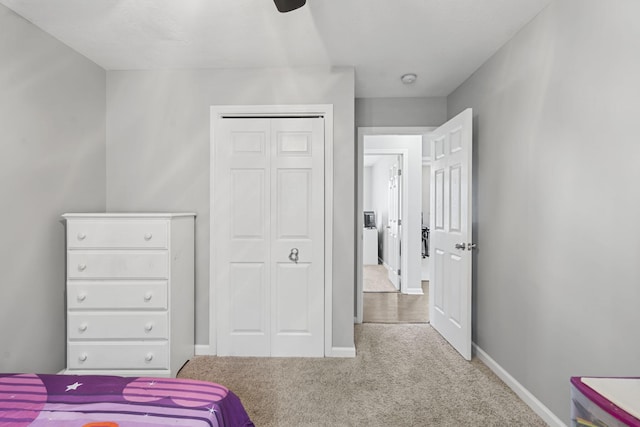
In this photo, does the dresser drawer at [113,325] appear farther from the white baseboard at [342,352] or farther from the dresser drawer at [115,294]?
the white baseboard at [342,352]

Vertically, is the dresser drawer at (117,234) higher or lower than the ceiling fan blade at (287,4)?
lower

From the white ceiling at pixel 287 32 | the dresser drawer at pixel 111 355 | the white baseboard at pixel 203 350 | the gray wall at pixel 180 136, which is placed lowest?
the white baseboard at pixel 203 350

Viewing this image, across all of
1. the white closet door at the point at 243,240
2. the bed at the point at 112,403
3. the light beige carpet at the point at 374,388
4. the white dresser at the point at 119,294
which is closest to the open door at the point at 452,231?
the light beige carpet at the point at 374,388

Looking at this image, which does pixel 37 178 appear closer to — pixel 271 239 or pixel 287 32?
pixel 271 239

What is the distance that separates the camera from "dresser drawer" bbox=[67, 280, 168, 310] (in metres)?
2.42

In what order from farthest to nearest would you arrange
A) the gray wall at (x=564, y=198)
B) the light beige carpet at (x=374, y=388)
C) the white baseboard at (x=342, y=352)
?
the white baseboard at (x=342, y=352) < the light beige carpet at (x=374, y=388) < the gray wall at (x=564, y=198)

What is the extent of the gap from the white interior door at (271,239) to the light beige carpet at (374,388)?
0.76 feet

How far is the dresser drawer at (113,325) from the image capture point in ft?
7.93

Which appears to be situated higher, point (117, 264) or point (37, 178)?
point (37, 178)

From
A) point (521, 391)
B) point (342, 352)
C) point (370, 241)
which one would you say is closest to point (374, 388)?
point (342, 352)

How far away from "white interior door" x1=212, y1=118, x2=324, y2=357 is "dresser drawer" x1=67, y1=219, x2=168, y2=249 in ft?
1.90

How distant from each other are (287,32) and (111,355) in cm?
271

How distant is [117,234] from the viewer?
2436 millimetres

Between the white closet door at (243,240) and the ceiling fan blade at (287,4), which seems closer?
the ceiling fan blade at (287,4)
